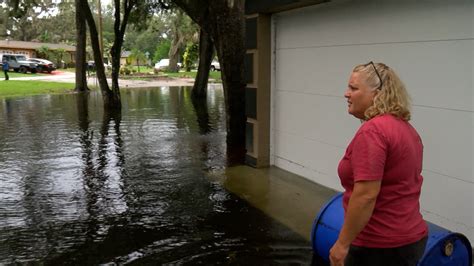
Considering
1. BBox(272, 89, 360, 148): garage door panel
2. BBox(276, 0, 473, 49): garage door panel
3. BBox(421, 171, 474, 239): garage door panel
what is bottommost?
BBox(421, 171, 474, 239): garage door panel

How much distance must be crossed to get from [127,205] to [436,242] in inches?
150

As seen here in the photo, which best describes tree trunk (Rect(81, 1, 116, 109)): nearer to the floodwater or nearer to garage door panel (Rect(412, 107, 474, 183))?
the floodwater

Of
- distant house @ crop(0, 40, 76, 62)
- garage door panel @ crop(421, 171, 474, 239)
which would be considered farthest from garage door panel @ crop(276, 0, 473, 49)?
distant house @ crop(0, 40, 76, 62)

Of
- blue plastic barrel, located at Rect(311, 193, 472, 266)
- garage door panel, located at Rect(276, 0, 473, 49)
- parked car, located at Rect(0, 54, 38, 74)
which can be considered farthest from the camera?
parked car, located at Rect(0, 54, 38, 74)

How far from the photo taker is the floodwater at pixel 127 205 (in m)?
4.52

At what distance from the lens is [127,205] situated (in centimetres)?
593

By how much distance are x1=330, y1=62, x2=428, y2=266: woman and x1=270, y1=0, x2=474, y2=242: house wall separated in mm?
2250

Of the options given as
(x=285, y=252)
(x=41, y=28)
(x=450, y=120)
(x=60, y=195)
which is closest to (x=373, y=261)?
(x=285, y=252)

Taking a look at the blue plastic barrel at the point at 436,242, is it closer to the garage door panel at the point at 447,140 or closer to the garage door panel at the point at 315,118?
the garage door panel at the point at 447,140

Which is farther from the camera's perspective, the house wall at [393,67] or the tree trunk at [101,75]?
the tree trunk at [101,75]

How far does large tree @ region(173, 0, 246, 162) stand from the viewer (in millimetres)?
9453

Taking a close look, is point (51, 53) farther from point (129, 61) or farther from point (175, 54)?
point (175, 54)

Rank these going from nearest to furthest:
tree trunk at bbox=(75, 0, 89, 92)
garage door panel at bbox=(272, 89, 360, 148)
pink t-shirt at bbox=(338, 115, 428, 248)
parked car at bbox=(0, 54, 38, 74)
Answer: pink t-shirt at bbox=(338, 115, 428, 248)
garage door panel at bbox=(272, 89, 360, 148)
tree trunk at bbox=(75, 0, 89, 92)
parked car at bbox=(0, 54, 38, 74)

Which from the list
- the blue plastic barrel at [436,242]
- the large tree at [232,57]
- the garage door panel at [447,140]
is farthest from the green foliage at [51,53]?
the blue plastic barrel at [436,242]
